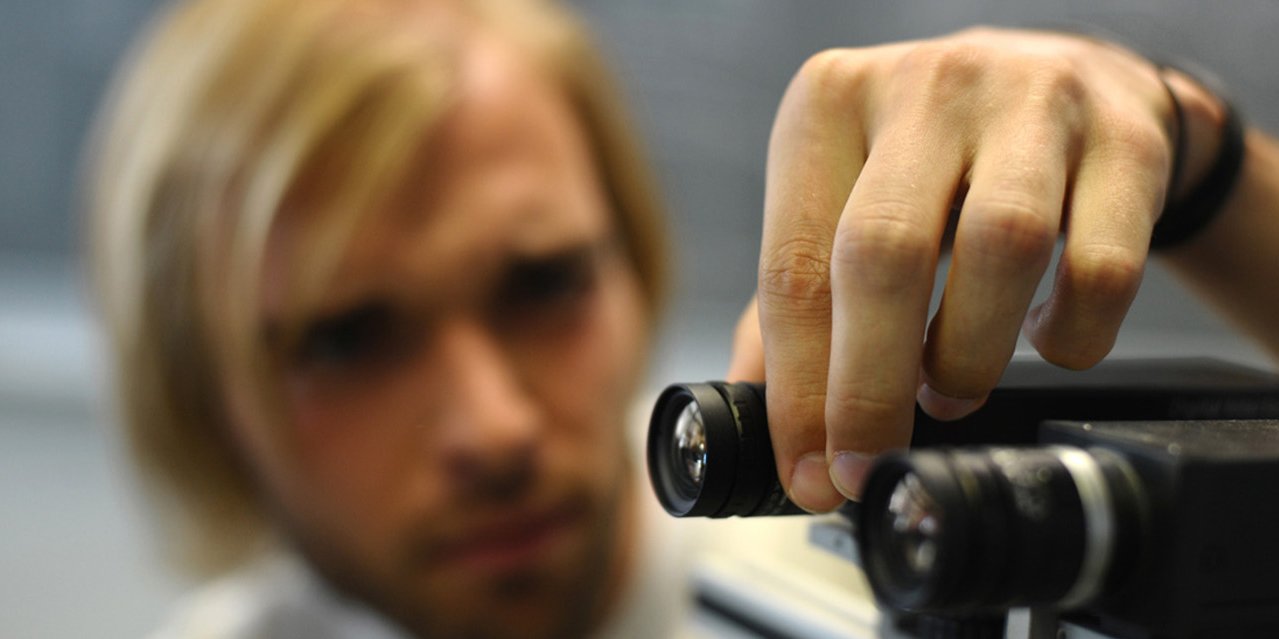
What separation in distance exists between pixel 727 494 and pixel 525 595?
67 centimetres

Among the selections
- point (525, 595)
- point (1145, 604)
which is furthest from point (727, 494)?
point (525, 595)

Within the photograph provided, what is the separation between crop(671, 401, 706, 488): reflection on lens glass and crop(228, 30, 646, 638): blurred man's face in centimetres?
48

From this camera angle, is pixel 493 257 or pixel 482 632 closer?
pixel 493 257

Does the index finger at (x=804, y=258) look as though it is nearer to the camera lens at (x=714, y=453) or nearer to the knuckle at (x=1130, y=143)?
the camera lens at (x=714, y=453)

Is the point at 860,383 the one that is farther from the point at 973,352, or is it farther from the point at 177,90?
the point at 177,90

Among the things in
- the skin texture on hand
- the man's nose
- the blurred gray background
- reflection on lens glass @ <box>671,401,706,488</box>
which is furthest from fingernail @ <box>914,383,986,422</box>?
the blurred gray background

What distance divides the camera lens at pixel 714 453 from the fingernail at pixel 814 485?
20mm

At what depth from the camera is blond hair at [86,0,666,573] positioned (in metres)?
1.00

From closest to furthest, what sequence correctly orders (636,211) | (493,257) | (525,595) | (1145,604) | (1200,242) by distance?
(1145,604)
(1200,242)
(493,257)
(525,595)
(636,211)

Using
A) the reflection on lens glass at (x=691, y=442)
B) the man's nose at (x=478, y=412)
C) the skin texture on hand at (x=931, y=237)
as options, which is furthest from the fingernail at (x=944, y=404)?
the man's nose at (x=478, y=412)

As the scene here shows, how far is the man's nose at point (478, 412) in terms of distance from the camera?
3.26ft

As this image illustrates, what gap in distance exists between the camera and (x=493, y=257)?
40.4 inches

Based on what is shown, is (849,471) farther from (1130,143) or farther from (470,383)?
(470,383)

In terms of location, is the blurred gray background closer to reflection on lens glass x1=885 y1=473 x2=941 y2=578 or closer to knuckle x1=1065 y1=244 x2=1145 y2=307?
knuckle x1=1065 y1=244 x2=1145 y2=307
